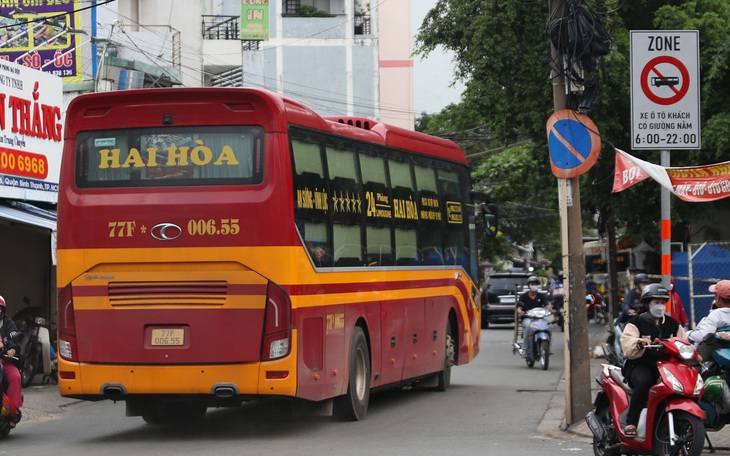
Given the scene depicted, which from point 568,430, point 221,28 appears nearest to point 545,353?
point 568,430

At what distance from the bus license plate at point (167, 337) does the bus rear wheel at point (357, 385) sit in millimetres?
2430

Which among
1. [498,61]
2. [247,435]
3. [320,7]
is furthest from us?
[320,7]

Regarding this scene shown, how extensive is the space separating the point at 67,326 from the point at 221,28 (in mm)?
37851

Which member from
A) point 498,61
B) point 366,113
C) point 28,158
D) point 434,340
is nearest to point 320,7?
point 366,113

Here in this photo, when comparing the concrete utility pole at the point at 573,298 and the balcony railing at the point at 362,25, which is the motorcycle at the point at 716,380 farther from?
the balcony railing at the point at 362,25

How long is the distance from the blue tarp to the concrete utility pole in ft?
37.8

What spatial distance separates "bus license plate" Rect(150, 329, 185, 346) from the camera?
38.8ft

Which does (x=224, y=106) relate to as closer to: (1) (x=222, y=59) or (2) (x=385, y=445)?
(2) (x=385, y=445)

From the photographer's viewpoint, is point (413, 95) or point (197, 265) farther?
point (413, 95)

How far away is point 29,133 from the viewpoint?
20.1m

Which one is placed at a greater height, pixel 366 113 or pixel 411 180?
pixel 366 113

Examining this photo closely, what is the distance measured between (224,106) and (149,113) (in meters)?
0.79

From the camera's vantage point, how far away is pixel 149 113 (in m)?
12.0

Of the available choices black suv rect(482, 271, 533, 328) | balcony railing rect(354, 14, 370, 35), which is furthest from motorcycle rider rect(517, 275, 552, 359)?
balcony railing rect(354, 14, 370, 35)
